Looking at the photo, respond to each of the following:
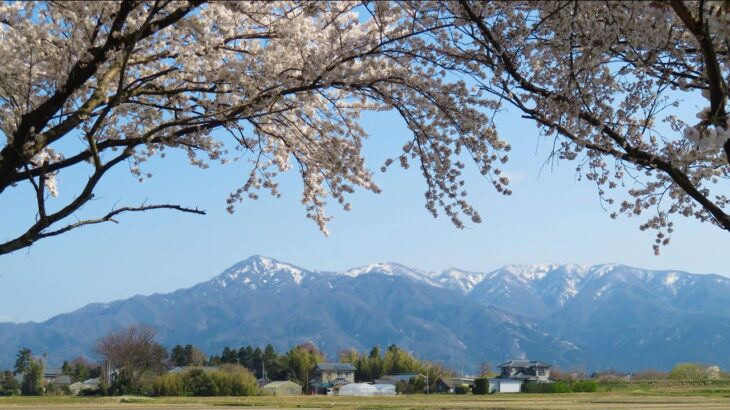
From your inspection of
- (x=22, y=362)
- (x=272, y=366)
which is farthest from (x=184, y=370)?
(x=22, y=362)

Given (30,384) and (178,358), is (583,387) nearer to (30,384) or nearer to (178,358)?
(178,358)

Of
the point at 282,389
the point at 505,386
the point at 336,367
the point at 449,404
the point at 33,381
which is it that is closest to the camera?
the point at 449,404

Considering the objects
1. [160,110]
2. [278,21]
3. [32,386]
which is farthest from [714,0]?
[32,386]

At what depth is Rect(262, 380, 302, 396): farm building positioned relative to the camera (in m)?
83.5

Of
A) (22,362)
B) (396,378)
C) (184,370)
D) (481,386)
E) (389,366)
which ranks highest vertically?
(22,362)

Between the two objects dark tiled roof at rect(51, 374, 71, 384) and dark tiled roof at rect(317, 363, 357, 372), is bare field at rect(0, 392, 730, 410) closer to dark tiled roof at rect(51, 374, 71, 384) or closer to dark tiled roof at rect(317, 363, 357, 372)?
dark tiled roof at rect(51, 374, 71, 384)

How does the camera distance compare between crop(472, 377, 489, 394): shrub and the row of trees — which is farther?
the row of trees

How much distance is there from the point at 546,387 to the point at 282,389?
29908 mm

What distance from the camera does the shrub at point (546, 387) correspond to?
7588 centimetres

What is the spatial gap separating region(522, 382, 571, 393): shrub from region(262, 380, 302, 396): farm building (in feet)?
88.3

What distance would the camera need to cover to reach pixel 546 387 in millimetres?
81188

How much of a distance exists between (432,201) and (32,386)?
93827 mm

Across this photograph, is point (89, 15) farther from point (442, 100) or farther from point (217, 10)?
point (442, 100)

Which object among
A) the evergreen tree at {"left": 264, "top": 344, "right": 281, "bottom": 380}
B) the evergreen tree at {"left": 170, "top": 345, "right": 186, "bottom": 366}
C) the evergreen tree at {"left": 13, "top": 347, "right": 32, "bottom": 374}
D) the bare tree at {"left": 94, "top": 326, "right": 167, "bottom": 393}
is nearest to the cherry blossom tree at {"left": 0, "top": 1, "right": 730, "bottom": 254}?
the bare tree at {"left": 94, "top": 326, "right": 167, "bottom": 393}
